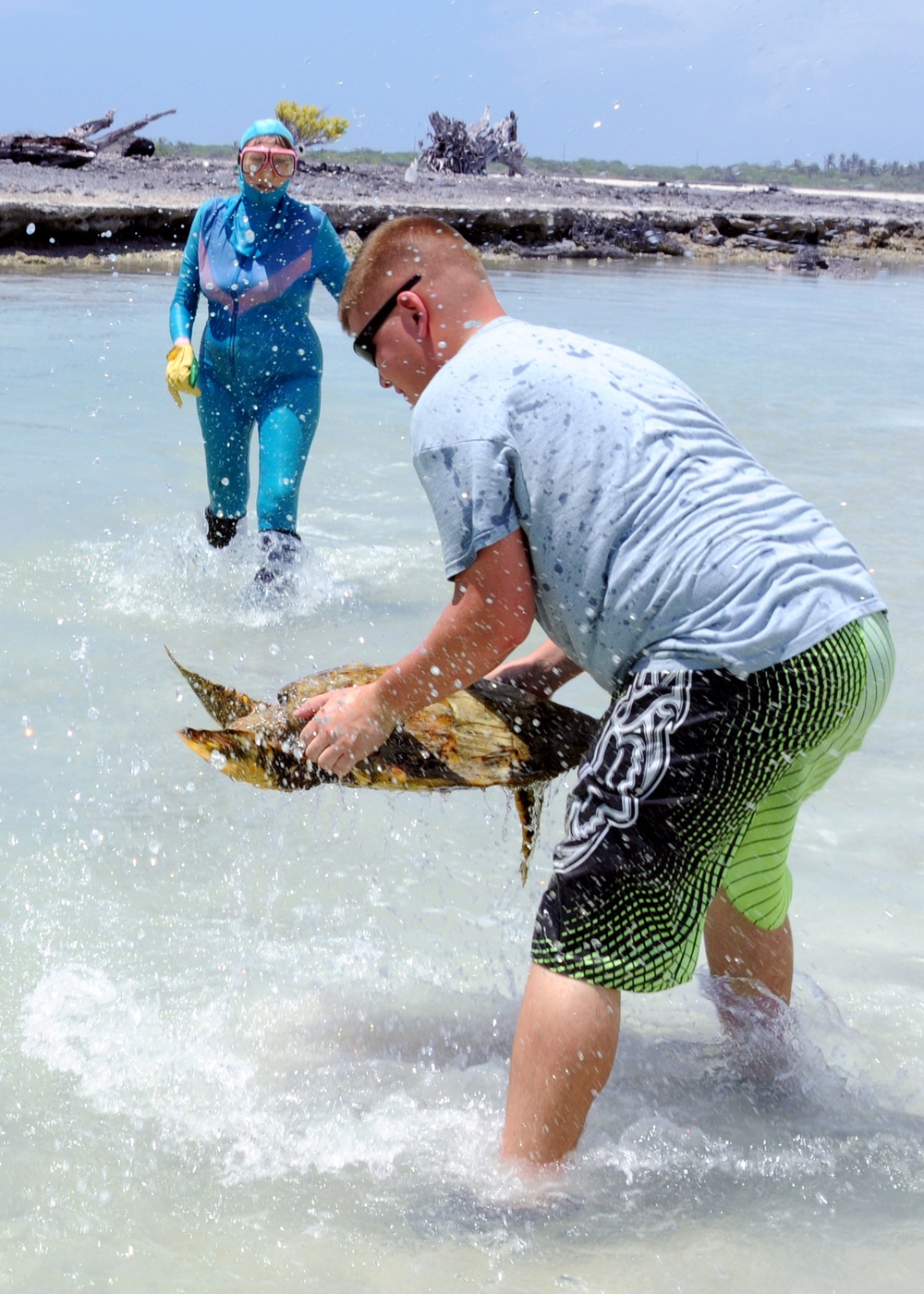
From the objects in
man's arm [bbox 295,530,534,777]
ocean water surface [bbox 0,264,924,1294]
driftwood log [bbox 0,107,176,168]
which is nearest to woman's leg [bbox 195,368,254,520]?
ocean water surface [bbox 0,264,924,1294]

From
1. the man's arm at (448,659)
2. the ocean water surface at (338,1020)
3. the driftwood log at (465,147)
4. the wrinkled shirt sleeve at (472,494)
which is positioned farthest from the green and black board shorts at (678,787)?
the driftwood log at (465,147)

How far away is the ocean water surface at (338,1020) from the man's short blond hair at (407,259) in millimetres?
→ 1034

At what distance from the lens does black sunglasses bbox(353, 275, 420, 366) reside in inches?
85.7

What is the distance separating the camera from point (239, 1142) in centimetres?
247

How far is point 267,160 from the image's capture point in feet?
17.0

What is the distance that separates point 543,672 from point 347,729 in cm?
56

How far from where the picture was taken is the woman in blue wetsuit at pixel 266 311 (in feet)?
17.2

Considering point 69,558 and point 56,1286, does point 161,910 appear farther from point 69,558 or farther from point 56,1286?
point 69,558

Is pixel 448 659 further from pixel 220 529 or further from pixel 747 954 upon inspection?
pixel 220 529

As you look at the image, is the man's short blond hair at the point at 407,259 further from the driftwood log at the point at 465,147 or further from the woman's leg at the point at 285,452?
the driftwood log at the point at 465,147

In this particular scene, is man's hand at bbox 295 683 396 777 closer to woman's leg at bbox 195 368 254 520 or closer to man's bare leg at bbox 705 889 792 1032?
man's bare leg at bbox 705 889 792 1032

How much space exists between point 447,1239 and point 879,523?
18.4ft

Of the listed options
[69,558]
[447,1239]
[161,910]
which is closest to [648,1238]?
[447,1239]

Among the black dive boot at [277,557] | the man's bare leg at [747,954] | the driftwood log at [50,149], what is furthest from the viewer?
the driftwood log at [50,149]
